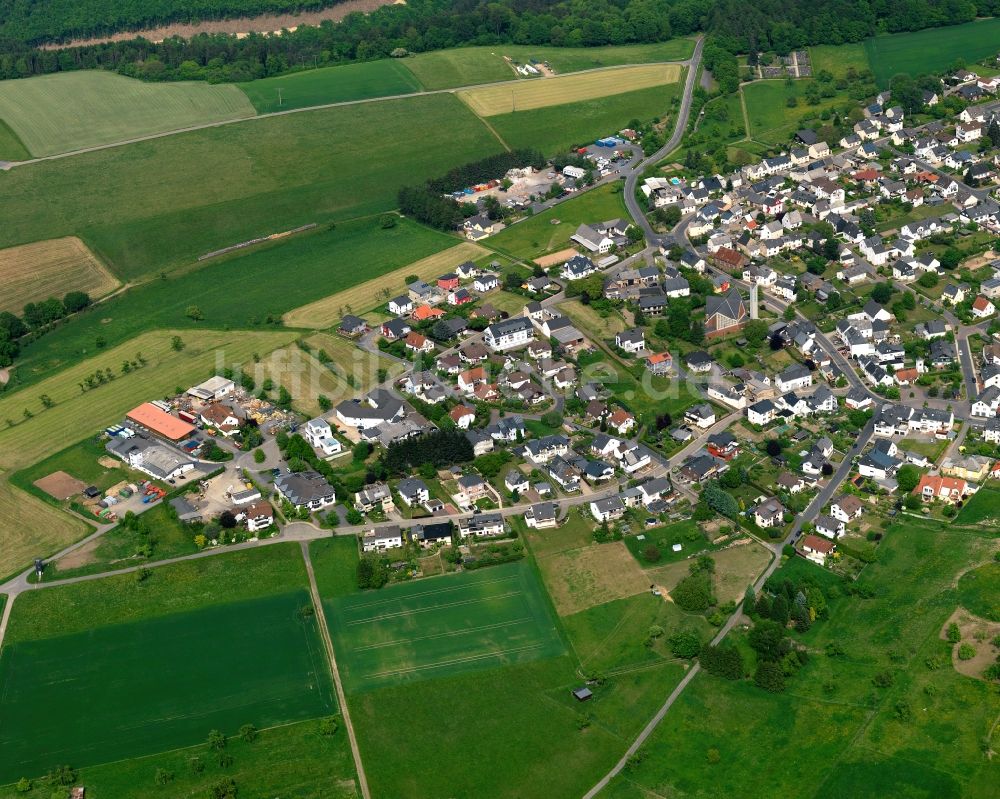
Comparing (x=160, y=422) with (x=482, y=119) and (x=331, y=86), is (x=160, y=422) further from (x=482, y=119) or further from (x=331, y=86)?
(x=331, y=86)

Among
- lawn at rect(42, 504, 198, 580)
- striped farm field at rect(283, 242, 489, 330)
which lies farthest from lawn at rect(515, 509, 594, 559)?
striped farm field at rect(283, 242, 489, 330)

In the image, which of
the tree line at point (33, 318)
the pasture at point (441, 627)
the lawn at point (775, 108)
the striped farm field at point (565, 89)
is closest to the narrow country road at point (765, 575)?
the pasture at point (441, 627)

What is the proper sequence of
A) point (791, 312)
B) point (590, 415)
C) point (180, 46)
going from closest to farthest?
point (590, 415) → point (791, 312) → point (180, 46)

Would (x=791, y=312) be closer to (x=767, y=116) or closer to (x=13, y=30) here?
(x=767, y=116)

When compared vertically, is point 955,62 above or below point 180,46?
below

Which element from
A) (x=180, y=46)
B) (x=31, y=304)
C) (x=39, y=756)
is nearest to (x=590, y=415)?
(x=39, y=756)

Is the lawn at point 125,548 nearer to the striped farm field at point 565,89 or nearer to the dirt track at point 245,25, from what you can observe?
the striped farm field at point 565,89
